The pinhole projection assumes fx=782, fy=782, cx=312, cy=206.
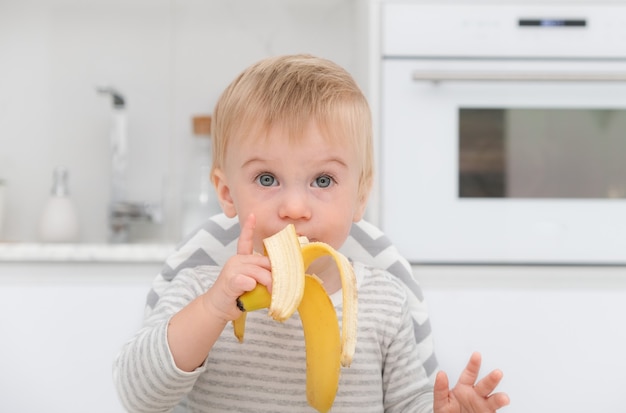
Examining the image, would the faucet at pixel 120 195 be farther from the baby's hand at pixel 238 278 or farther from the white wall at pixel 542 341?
the baby's hand at pixel 238 278

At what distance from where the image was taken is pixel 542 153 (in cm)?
187

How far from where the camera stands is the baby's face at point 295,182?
92 centimetres

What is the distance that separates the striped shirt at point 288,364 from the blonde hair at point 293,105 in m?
0.18

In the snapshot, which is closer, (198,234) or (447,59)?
(198,234)

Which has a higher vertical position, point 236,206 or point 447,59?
point 447,59

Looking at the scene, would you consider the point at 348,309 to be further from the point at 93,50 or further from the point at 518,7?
the point at 93,50

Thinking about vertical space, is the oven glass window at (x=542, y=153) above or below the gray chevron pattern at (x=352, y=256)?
above

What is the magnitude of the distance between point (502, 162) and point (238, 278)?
1.19 m

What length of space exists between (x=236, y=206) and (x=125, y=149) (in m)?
1.37

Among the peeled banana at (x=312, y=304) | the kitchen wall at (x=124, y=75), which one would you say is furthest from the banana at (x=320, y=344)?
the kitchen wall at (x=124, y=75)

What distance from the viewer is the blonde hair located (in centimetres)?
94

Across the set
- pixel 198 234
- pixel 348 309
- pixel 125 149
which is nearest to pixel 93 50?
pixel 125 149

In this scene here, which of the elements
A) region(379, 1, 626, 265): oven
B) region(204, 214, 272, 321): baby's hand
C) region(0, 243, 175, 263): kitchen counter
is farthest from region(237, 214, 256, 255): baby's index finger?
region(379, 1, 626, 265): oven

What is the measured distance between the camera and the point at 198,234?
121cm
